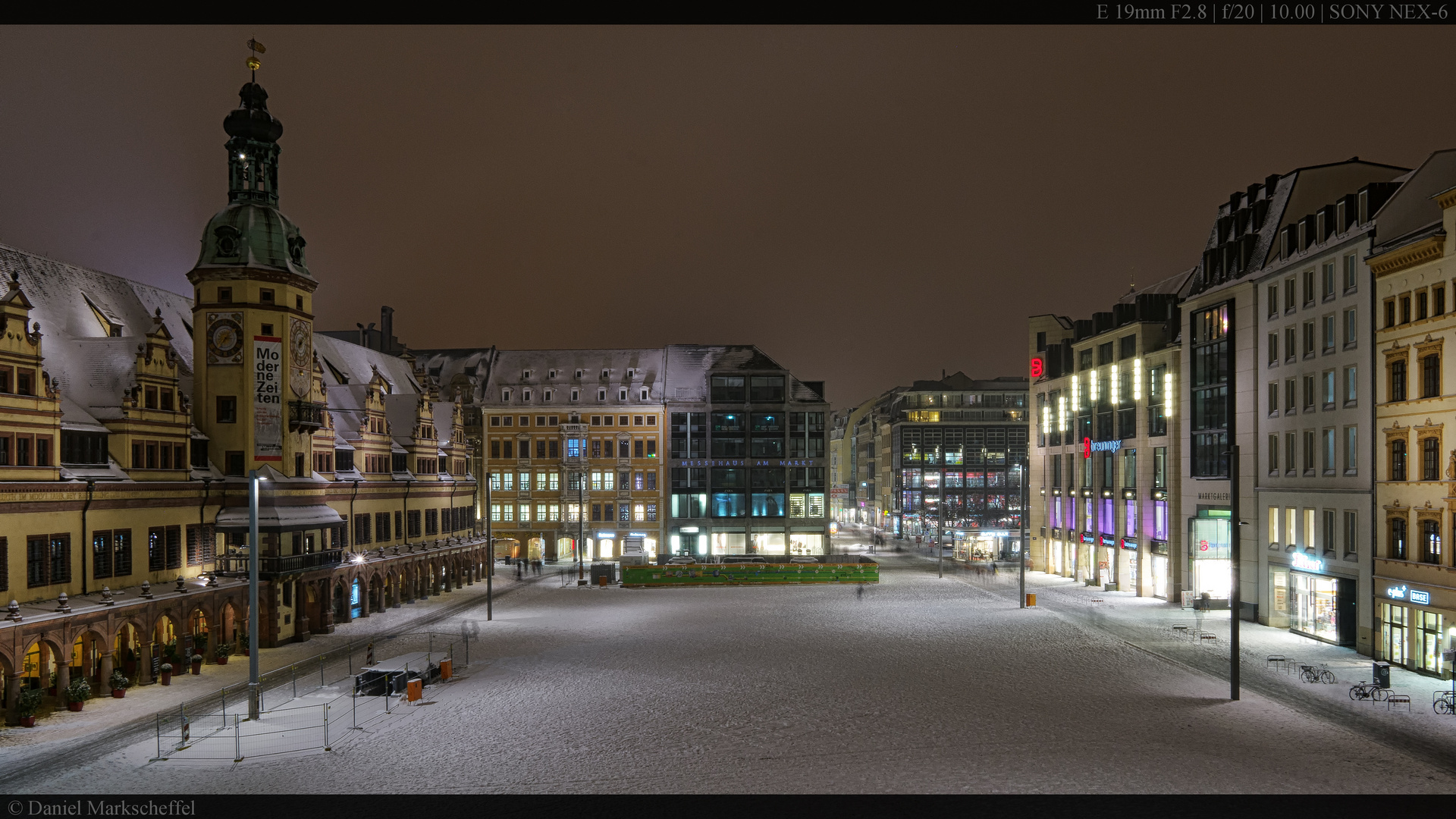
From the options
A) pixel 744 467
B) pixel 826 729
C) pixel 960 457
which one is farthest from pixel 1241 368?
pixel 960 457

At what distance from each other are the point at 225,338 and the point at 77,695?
20.3 metres

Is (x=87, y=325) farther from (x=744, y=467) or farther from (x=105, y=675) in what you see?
(x=744, y=467)

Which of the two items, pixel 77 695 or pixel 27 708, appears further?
pixel 77 695

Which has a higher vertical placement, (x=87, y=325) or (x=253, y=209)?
(x=253, y=209)

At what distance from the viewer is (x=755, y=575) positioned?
245 ft

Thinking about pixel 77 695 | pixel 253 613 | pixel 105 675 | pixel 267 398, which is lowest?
pixel 77 695

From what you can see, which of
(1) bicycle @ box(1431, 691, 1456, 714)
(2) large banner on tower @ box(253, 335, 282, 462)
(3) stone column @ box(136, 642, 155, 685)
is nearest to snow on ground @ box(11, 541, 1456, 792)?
(1) bicycle @ box(1431, 691, 1456, 714)

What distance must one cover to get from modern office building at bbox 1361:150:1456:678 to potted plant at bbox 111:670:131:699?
47.5m

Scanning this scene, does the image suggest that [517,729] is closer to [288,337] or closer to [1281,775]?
[1281,775]

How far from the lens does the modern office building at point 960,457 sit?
13600 cm

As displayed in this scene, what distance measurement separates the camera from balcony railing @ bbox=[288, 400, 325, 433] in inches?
1998

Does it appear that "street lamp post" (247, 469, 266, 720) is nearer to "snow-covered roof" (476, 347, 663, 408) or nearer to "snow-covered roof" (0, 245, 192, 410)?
"snow-covered roof" (0, 245, 192, 410)

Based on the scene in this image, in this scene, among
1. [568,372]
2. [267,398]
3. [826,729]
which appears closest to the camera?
[826,729]

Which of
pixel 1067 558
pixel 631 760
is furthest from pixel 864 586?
pixel 631 760
